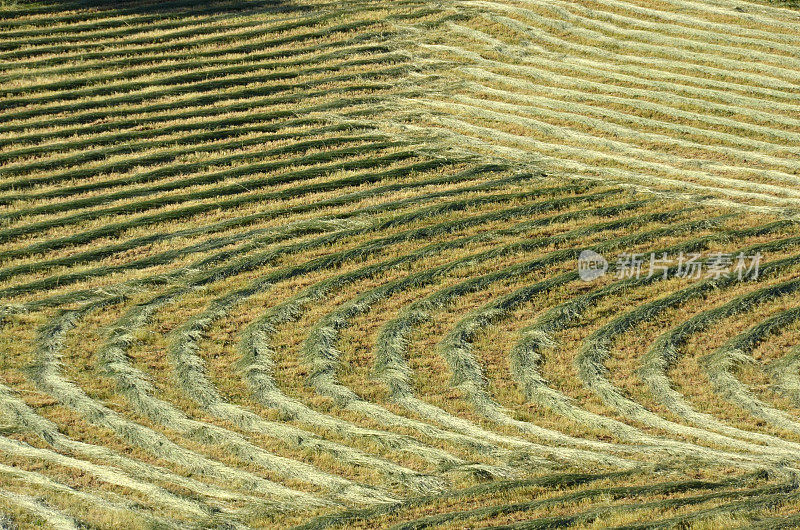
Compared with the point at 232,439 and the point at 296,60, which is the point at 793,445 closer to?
the point at 232,439

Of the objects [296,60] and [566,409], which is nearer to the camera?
[566,409]

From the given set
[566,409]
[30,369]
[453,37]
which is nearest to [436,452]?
[566,409]

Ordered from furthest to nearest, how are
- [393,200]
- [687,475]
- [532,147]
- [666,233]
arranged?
[532,147] → [393,200] → [666,233] → [687,475]

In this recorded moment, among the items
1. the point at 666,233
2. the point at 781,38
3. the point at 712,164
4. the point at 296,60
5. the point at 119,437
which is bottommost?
the point at 119,437

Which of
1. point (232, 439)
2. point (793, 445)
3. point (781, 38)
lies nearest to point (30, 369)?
point (232, 439)

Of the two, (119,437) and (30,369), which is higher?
(30,369)

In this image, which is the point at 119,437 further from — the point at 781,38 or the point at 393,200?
the point at 781,38

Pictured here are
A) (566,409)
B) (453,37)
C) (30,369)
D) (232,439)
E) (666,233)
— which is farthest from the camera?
(453,37)
